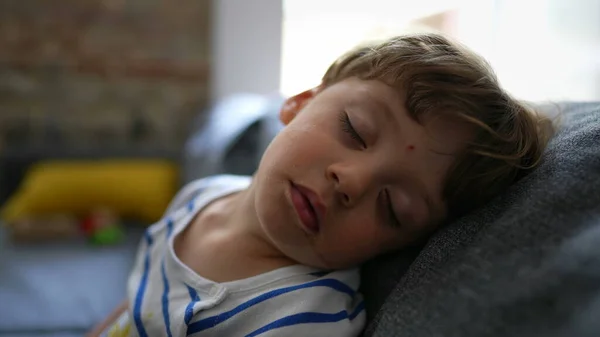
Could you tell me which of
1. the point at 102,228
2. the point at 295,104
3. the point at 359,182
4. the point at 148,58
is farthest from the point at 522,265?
the point at 148,58

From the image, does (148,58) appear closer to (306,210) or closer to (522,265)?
(306,210)

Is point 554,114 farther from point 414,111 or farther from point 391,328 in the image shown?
point 391,328

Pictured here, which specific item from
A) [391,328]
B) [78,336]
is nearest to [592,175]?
[391,328]

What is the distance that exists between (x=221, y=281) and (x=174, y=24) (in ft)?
7.60

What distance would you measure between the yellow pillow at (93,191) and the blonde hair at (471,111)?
5.88 feet

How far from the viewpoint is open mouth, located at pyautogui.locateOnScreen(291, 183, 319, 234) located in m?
0.77

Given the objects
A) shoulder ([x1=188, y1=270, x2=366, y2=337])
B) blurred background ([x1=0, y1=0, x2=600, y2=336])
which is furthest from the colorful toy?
shoulder ([x1=188, y1=270, x2=366, y2=337])

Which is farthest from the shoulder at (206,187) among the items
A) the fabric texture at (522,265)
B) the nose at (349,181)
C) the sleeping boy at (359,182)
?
the fabric texture at (522,265)

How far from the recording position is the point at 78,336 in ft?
4.56

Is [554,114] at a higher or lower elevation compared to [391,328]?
higher

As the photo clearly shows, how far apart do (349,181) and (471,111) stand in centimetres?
19

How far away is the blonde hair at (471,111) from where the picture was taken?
746 millimetres

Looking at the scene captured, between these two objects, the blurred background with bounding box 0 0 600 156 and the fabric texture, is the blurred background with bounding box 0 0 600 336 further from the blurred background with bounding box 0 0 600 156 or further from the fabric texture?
the fabric texture

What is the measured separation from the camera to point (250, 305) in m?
0.77
